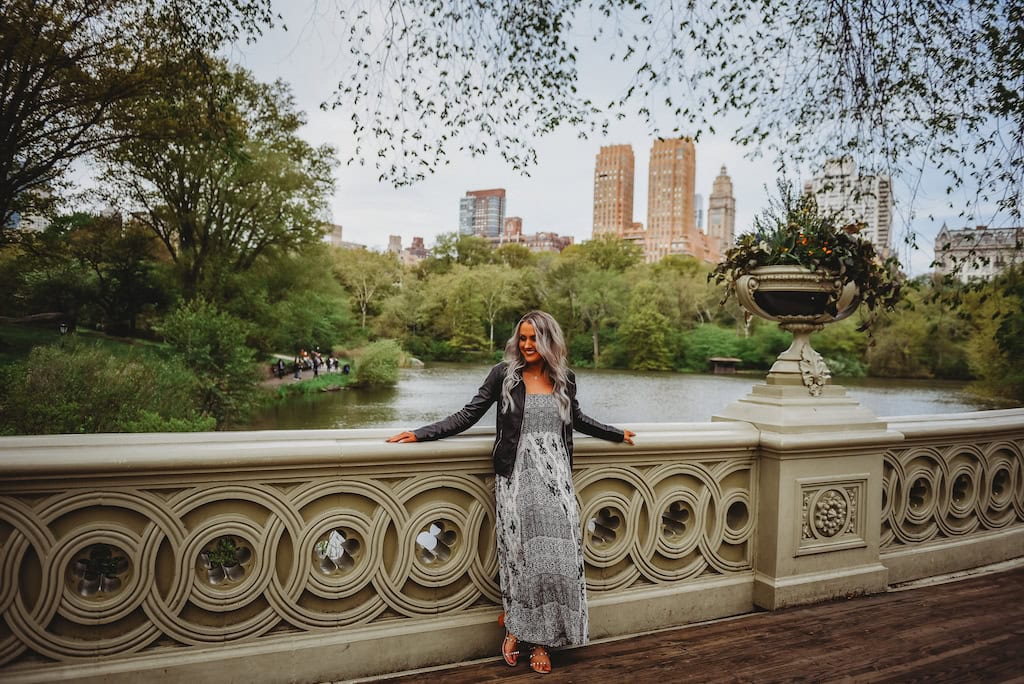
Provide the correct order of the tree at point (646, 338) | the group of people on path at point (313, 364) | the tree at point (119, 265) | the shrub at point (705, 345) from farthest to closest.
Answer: the shrub at point (705, 345), the tree at point (646, 338), the group of people on path at point (313, 364), the tree at point (119, 265)

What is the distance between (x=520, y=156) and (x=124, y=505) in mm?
3801

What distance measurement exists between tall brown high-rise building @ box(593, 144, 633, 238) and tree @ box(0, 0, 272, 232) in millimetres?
41998

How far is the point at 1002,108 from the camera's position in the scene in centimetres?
432

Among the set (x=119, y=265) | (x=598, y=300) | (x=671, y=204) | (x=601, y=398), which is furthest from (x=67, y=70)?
(x=671, y=204)

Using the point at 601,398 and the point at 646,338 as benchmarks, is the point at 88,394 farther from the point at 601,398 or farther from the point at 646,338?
the point at 646,338

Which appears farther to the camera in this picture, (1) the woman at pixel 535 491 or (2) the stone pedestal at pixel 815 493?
(2) the stone pedestal at pixel 815 493

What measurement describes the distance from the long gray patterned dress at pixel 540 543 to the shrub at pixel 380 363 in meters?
10.1

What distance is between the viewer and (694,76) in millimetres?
4695

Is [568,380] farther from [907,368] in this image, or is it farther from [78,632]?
[907,368]

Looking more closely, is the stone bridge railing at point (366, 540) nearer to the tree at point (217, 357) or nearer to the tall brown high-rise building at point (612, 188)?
the tree at point (217, 357)


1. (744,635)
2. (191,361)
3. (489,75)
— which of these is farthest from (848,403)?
(191,361)

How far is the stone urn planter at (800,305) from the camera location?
2.72m

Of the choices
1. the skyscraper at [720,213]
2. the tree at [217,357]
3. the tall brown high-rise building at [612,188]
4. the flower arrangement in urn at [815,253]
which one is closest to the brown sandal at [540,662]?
the flower arrangement in urn at [815,253]

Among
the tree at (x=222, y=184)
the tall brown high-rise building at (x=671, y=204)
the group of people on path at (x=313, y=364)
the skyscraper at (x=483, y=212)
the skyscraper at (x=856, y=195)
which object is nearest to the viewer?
the skyscraper at (x=856, y=195)
